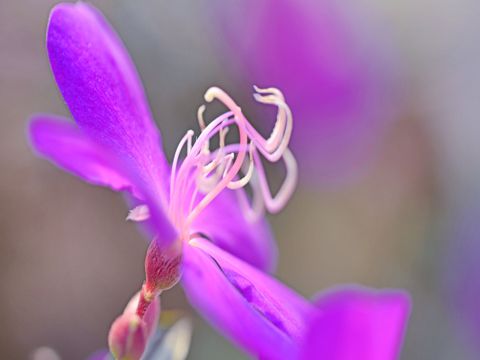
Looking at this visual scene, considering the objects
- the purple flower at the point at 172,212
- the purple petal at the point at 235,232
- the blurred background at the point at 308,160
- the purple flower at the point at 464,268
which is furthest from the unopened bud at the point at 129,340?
the purple flower at the point at 464,268

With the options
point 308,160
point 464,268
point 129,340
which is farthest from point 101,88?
point 308,160

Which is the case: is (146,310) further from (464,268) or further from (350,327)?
(464,268)

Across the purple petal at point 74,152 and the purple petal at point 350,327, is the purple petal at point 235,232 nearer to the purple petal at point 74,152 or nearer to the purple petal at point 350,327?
the purple petal at point 74,152

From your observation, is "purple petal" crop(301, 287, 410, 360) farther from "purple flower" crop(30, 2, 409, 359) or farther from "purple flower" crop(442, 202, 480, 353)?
"purple flower" crop(442, 202, 480, 353)

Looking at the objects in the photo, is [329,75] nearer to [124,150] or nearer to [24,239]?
[24,239]

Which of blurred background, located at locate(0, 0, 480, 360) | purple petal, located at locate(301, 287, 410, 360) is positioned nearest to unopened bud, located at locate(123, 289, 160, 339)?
purple petal, located at locate(301, 287, 410, 360)

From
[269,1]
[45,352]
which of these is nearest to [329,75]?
[269,1]
